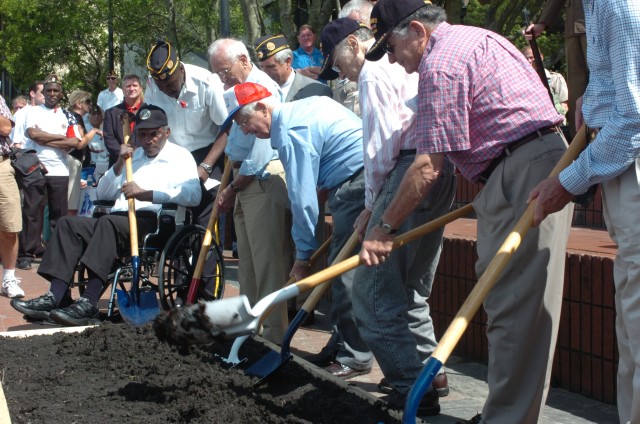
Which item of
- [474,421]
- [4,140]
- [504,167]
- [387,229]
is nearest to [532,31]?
[504,167]

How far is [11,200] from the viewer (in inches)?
352

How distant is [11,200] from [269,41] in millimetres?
3040

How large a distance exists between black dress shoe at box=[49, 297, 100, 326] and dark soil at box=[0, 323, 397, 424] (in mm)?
631

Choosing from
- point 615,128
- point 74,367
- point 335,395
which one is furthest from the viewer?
point 74,367

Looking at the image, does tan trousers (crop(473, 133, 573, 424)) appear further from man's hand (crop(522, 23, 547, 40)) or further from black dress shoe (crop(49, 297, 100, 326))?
black dress shoe (crop(49, 297, 100, 326))

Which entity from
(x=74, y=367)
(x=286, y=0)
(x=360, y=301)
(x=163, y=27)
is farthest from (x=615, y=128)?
(x=163, y=27)

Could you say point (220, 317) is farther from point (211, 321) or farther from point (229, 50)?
point (229, 50)

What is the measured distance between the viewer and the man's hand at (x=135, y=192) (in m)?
7.21

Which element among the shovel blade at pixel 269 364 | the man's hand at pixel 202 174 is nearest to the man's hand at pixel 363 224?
the shovel blade at pixel 269 364

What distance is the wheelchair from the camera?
7.05 meters

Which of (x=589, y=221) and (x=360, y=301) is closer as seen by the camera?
(x=360, y=301)

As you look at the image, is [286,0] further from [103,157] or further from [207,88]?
[207,88]

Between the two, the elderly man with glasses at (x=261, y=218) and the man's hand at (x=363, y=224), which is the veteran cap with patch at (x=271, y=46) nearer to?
the elderly man with glasses at (x=261, y=218)

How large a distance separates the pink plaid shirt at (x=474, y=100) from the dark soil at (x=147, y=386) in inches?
46.2
